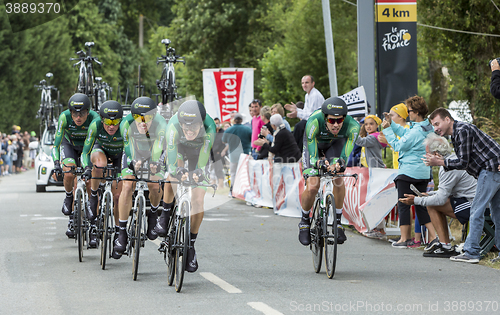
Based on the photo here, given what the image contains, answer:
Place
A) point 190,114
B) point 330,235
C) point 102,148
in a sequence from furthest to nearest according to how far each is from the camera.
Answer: point 102,148 < point 330,235 < point 190,114

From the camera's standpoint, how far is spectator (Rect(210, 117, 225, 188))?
22266 mm

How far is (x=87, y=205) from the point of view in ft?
33.5

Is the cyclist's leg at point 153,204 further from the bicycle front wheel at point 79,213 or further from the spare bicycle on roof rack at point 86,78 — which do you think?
the spare bicycle on roof rack at point 86,78

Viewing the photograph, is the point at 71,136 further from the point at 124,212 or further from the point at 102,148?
the point at 124,212

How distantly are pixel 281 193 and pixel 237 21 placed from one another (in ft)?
99.9

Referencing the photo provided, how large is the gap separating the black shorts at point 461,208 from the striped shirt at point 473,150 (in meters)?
0.72

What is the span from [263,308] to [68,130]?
17.4 ft

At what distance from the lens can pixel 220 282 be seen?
8.00 meters

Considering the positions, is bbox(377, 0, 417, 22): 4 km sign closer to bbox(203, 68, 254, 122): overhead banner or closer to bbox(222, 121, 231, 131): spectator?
bbox(222, 121, 231, 131): spectator

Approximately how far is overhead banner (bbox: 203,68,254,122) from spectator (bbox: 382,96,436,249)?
1354 cm

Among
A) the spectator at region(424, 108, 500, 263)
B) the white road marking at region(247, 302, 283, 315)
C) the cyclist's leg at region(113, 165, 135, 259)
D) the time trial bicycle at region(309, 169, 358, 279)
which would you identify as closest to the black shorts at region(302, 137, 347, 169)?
the time trial bicycle at region(309, 169, 358, 279)

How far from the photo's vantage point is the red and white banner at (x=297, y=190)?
11664 millimetres

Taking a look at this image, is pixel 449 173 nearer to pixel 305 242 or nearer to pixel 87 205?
pixel 305 242

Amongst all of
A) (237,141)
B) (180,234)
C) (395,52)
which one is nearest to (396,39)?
(395,52)
